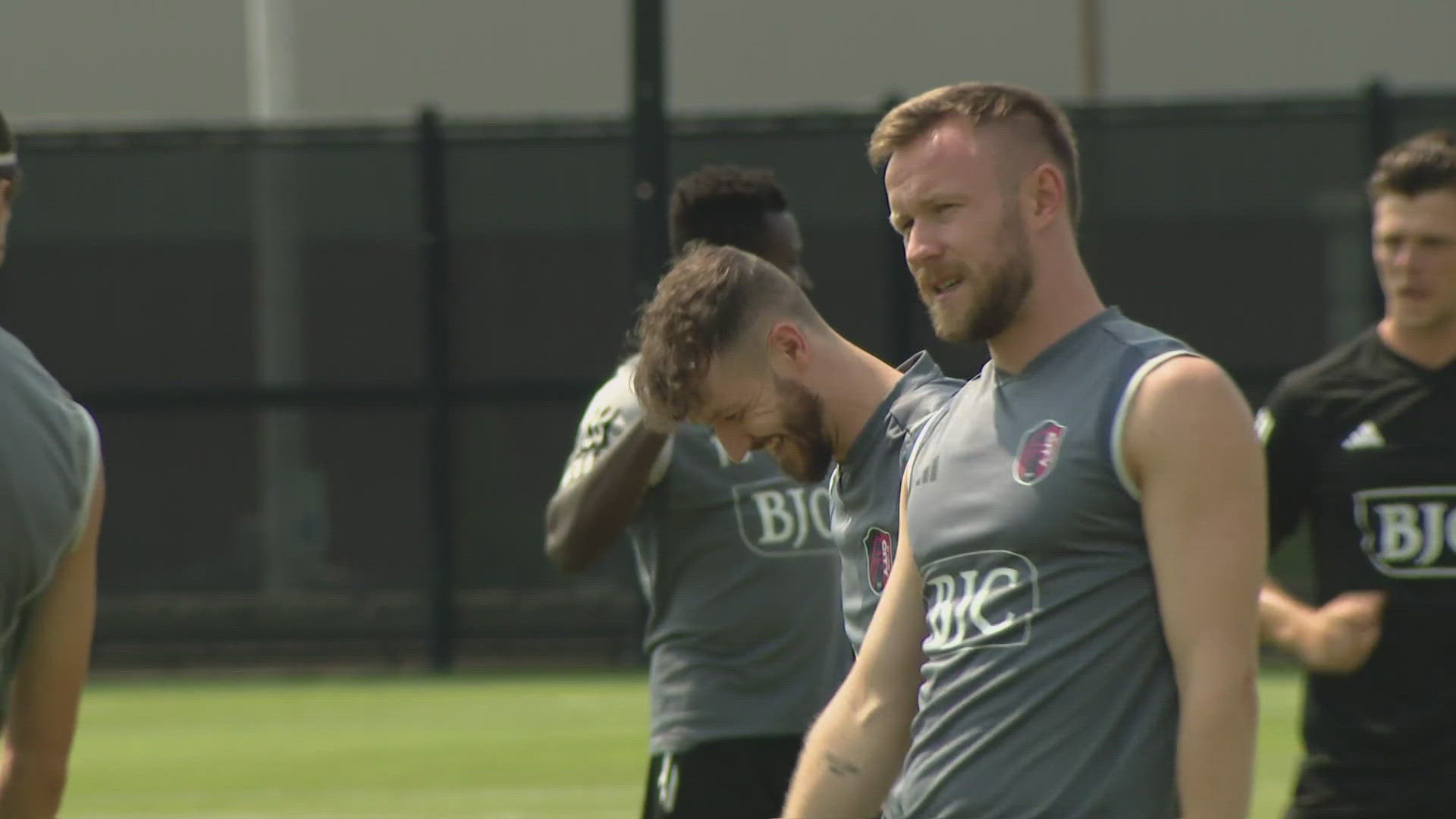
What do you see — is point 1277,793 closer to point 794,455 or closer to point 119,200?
point 794,455

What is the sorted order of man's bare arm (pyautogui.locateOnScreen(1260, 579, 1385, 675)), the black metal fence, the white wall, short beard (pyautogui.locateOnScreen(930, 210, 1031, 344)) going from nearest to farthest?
1. short beard (pyautogui.locateOnScreen(930, 210, 1031, 344))
2. man's bare arm (pyautogui.locateOnScreen(1260, 579, 1385, 675))
3. the black metal fence
4. the white wall

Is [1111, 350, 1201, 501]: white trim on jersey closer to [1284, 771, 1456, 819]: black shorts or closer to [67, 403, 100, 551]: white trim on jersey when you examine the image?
[67, 403, 100, 551]: white trim on jersey

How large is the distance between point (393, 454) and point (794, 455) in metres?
Result: 11.3

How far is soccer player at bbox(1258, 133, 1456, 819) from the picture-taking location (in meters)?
5.09

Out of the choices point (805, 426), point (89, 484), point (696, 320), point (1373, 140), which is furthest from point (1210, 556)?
point (1373, 140)

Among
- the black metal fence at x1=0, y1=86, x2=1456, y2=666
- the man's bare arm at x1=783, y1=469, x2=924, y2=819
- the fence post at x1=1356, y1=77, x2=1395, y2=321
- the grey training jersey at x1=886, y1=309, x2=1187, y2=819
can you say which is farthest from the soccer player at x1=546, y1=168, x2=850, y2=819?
the fence post at x1=1356, y1=77, x2=1395, y2=321

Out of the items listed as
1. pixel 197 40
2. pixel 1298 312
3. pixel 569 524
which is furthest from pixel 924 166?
pixel 197 40

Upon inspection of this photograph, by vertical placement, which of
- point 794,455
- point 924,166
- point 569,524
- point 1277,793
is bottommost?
point 1277,793

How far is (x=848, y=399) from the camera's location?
13.6 ft

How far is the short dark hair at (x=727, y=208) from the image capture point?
18.2ft

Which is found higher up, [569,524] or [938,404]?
[938,404]

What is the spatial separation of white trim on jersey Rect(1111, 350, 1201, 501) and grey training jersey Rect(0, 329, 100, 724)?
4.46 ft

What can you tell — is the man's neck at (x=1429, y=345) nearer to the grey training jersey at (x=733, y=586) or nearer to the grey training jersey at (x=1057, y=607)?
the grey training jersey at (x=733, y=586)

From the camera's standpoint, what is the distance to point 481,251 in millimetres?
15156
